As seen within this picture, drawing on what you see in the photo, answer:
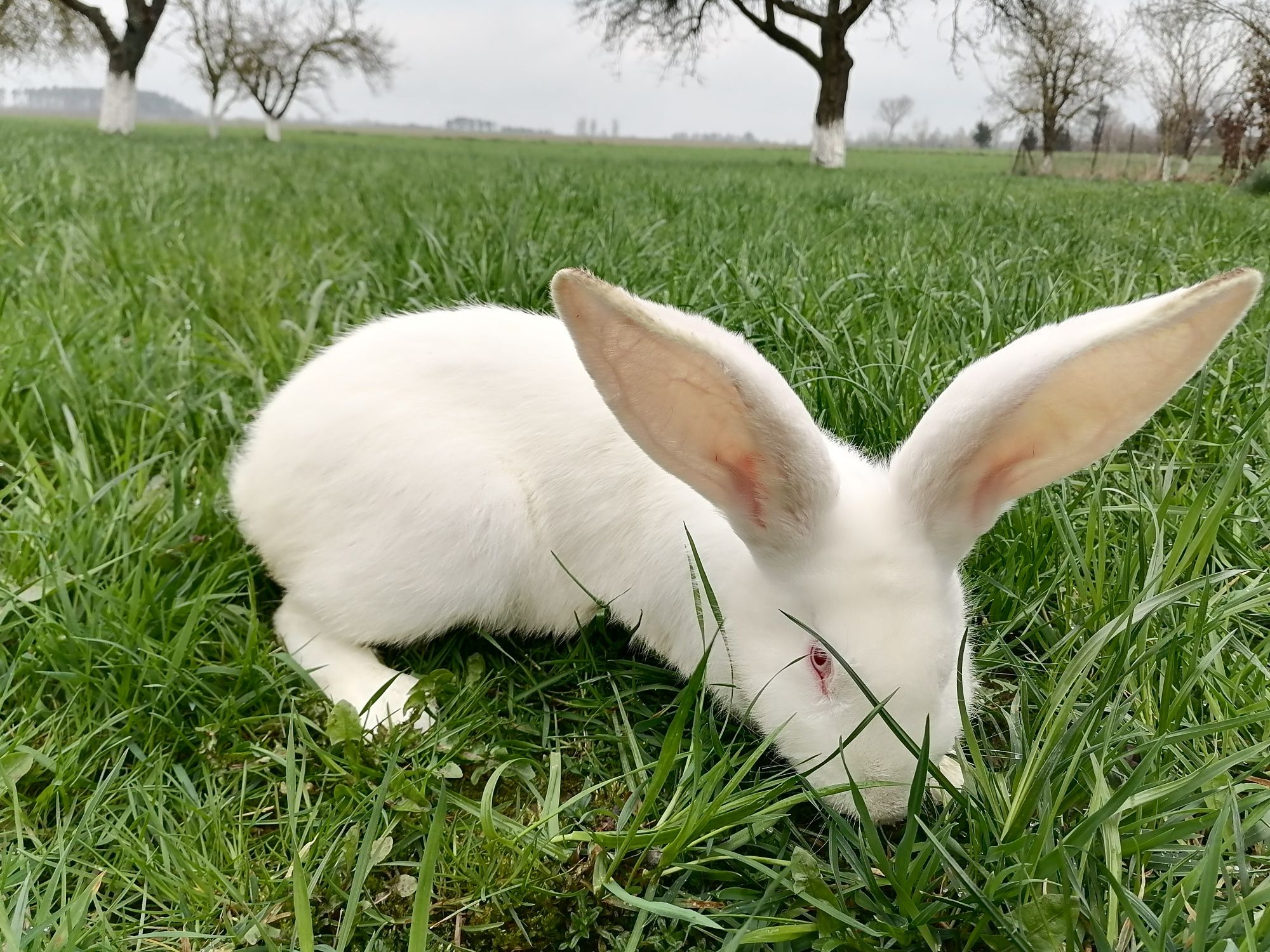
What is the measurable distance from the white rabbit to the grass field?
11cm

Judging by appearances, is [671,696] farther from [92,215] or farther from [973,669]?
[92,215]

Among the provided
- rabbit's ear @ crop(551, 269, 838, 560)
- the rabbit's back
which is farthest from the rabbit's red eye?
the rabbit's back

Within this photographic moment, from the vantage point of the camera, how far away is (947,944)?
1234 millimetres

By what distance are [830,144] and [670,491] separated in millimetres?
22658

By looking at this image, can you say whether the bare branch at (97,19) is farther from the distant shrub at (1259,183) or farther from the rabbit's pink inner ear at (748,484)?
the rabbit's pink inner ear at (748,484)

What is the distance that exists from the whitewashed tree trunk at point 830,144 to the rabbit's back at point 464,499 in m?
21.8

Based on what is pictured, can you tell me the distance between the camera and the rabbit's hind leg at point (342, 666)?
5.97 ft

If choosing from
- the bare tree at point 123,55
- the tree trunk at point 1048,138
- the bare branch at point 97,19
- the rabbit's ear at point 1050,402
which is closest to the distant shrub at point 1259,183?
the rabbit's ear at point 1050,402

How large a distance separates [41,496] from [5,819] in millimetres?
987

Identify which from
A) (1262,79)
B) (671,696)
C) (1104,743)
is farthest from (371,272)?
(1262,79)

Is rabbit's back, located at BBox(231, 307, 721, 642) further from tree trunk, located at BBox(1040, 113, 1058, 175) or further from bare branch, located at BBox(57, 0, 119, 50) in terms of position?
bare branch, located at BBox(57, 0, 119, 50)

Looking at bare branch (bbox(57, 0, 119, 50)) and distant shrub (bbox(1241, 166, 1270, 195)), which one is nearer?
distant shrub (bbox(1241, 166, 1270, 195))

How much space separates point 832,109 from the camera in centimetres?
2250

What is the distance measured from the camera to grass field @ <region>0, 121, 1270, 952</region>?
4.06ft
